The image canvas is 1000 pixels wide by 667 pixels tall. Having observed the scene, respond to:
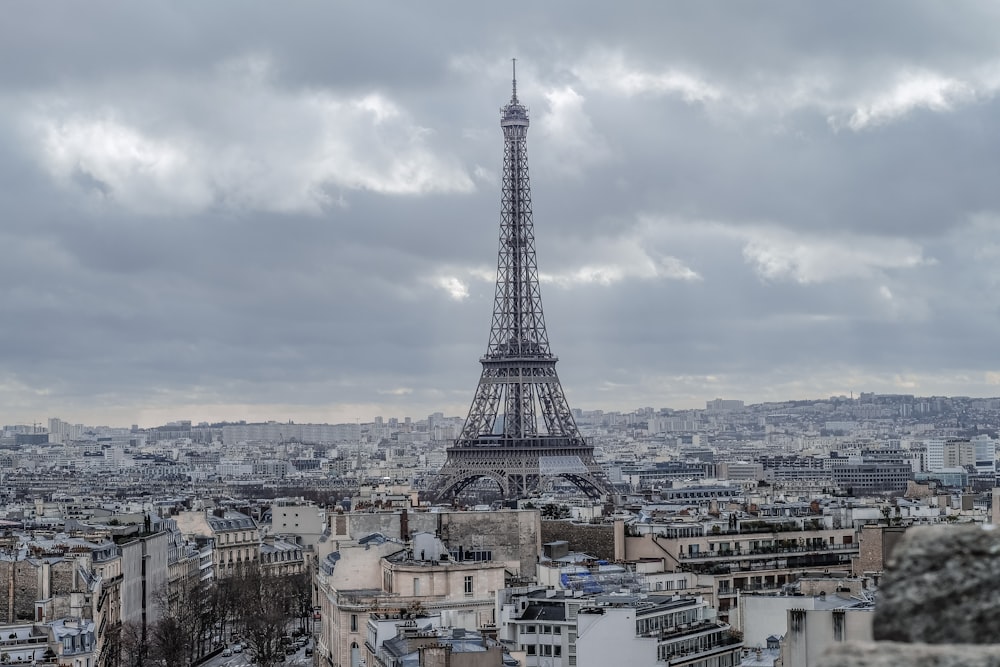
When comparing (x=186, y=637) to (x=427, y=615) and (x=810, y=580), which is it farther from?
(x=810, y=580)

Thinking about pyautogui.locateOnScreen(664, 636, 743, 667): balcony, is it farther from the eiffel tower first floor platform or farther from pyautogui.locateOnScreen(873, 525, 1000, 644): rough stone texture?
the eiffel tower first floor platform

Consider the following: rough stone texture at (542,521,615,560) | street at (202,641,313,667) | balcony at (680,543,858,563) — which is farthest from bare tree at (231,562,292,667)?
balcony at (680,543,858,563)

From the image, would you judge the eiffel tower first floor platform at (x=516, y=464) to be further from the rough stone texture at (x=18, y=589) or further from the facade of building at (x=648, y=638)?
the facade of building at (x=648, y=638)

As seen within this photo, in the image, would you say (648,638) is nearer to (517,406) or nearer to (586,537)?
(586,537)

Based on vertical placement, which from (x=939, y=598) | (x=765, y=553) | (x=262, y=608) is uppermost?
(x=939, y=598)

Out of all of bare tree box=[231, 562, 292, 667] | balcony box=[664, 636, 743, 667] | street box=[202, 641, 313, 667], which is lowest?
street box=[202, 641, 313, 667]

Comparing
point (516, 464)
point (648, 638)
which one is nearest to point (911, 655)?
point (648, 638)
